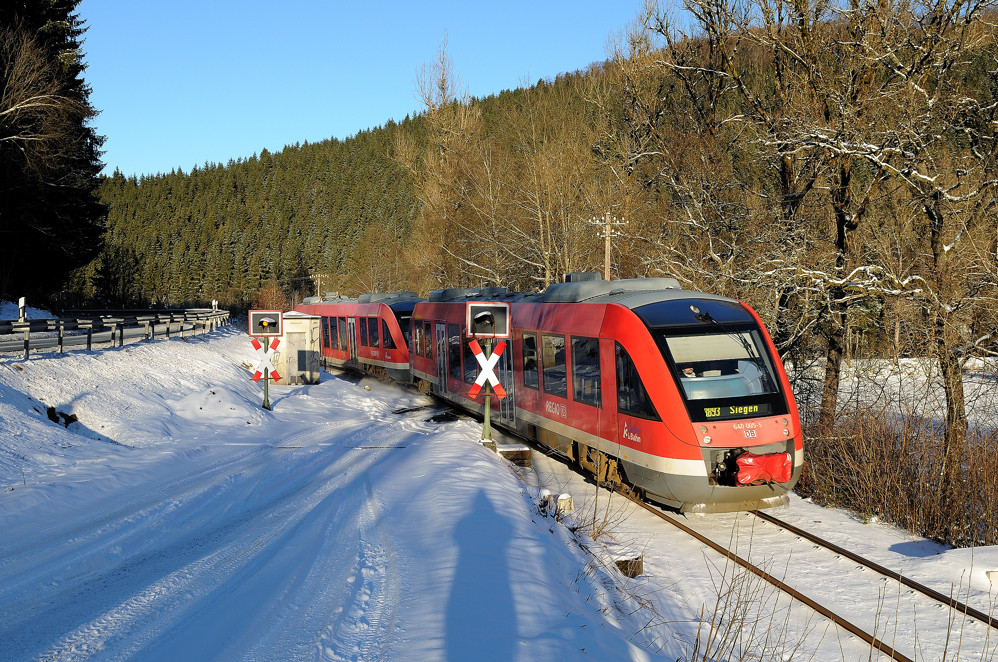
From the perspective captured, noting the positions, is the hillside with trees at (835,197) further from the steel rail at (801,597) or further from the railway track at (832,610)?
the steel rail at (801,597)

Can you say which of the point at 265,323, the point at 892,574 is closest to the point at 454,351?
A: the point at 265,323

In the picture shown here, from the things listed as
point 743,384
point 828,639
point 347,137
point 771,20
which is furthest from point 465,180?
point 347,137

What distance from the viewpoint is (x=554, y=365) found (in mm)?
13078

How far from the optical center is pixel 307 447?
1328 centimetres

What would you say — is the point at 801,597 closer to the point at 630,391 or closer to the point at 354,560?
the point at 630,391

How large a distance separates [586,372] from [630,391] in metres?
1.52

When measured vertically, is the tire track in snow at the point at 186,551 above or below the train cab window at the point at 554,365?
below

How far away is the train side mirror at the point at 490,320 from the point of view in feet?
41.7

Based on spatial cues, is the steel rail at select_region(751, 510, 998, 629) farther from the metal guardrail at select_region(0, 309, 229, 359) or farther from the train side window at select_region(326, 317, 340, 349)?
the train side window at select_region(326, 317, 340, 349)

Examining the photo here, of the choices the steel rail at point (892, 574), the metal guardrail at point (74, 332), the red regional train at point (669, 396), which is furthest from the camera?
the metal guardrail at point (74, 332)

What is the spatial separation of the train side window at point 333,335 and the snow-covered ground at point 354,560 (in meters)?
18.1

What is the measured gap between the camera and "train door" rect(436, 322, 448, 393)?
66.7 feet

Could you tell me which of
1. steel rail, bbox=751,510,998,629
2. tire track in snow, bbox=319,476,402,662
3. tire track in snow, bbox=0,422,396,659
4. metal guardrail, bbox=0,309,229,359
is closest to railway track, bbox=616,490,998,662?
steel rail, bbox=751,510,998,629

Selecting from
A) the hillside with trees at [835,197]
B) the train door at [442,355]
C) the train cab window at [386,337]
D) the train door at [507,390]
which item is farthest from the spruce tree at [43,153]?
the hillside with trees at [835,197]
